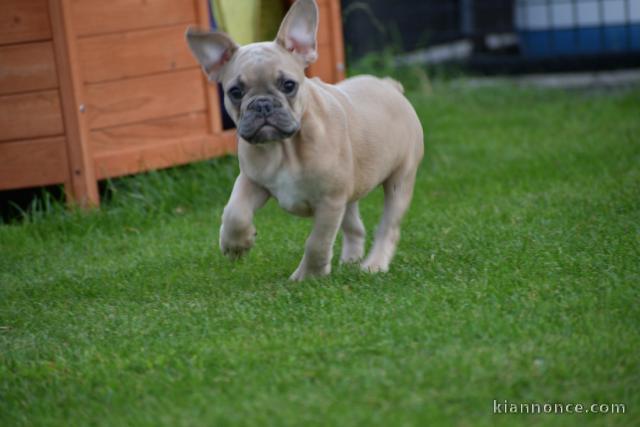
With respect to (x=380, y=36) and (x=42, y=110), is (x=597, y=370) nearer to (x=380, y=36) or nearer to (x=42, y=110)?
(x=42, y=110)

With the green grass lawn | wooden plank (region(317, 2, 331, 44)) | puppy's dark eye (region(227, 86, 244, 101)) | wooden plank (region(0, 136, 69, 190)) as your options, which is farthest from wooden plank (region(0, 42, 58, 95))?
puppy's dark eye (region(227, 86, 244, 101))

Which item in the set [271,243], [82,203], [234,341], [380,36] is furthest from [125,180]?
[380,36]

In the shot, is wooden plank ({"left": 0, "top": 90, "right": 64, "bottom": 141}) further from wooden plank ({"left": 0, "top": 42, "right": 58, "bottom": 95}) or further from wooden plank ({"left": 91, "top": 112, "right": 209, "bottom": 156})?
wooden plank ({"left": 91, "top": 112, "right": 209, "bottom": 156})

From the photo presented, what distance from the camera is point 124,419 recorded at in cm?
306

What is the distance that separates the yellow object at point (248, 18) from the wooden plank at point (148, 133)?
68 centimetres

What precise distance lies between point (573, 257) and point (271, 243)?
1.66 m

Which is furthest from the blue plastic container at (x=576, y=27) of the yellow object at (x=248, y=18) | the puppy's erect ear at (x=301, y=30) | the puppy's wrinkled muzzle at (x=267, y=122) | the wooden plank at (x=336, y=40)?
the puppy's wrinkled muzzle at (x=267, y=122)

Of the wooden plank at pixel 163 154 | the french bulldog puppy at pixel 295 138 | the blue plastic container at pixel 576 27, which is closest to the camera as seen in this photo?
the french bulldog puppy at pixel 295 138

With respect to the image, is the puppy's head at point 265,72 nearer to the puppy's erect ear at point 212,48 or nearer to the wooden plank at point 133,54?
the puppy's erect ear at point 212,48

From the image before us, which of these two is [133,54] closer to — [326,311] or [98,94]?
[98,94]

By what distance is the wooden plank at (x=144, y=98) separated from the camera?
21.2 ft

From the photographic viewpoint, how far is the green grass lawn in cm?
308

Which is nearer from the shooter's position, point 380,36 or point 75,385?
point 75,385

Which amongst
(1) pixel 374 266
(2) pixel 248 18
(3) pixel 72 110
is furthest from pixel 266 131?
(2) pixel 248 18
